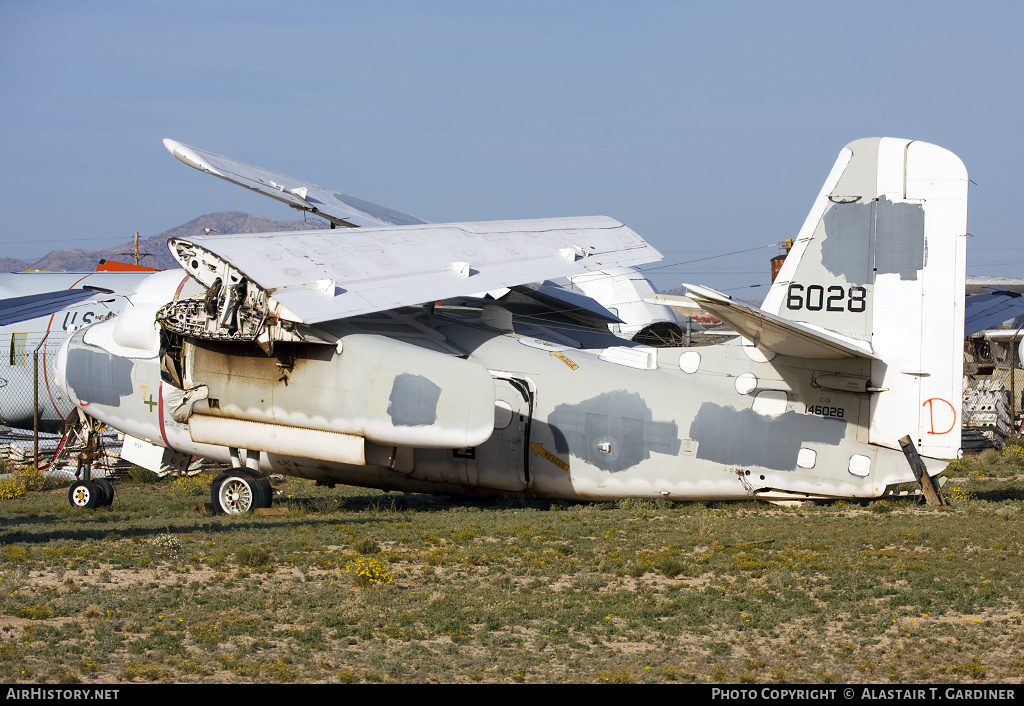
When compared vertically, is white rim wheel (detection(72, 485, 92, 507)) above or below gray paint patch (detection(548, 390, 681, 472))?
below

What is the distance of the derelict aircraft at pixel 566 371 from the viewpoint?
12.3 m

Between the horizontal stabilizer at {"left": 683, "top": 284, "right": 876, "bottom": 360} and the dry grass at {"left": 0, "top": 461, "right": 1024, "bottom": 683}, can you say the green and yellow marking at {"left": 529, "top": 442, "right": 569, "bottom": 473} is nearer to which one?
the dry grass at {"left": 0, "top": 461, "right": 1024, "bottom": 683}

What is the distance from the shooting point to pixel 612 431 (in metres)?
13.6

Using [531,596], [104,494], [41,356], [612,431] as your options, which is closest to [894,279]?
[612,431]

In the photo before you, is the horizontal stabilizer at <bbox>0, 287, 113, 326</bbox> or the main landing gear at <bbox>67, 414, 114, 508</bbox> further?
the horizontal stabilizer at <bbox>0, 287, 113, 326</bbox>

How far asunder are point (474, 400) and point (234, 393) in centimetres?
381

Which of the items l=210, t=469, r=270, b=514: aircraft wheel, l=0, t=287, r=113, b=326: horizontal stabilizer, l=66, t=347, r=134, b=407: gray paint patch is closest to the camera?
l=210, t=469, r=270, b=514: aircraft wheel

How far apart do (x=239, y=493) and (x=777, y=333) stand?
Result: 27.2ft

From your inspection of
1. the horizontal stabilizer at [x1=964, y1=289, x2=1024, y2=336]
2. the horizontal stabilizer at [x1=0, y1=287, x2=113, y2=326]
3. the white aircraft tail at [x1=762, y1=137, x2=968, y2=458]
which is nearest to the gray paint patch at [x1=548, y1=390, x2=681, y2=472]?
the white aircraft tail at [x1=762, y1=137, x2=968, y2=458]

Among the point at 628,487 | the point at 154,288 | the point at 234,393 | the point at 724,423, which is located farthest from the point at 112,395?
the point at 724,423

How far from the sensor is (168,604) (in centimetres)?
881

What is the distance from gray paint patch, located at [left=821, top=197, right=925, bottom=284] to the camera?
12438mm

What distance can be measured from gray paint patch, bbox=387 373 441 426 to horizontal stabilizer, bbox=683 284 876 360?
13.3 feet
